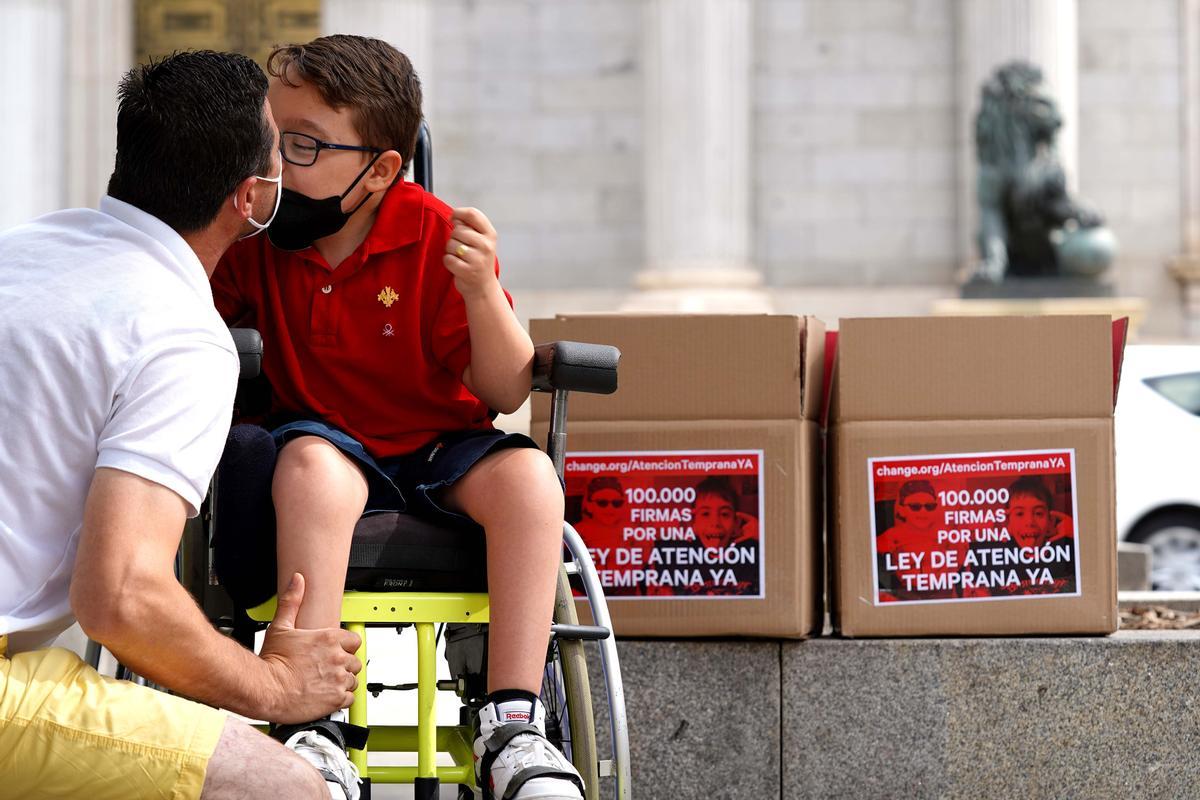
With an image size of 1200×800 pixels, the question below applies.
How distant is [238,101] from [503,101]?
1554cm

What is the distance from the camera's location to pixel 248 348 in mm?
2793

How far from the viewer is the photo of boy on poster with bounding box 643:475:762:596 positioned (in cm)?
367

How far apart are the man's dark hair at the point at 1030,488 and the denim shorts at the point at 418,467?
4.16ft

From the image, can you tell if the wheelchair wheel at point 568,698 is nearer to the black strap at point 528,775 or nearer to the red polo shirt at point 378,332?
the black strap at point 528,775

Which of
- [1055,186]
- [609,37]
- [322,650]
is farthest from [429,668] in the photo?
[609,37]

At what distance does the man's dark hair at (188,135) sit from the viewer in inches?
92.2

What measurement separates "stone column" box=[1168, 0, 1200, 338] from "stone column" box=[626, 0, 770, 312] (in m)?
4.18

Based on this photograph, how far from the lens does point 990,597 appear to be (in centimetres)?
372

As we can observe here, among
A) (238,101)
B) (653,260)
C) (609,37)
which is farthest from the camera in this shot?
(609,37)

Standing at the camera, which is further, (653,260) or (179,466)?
(653,260)

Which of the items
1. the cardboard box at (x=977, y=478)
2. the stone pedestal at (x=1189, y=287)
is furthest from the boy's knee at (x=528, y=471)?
the stone pedestal at (x=1189, y=287)

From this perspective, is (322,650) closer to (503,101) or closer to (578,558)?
(578,558)

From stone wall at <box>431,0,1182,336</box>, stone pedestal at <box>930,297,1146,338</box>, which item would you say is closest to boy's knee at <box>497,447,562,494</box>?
stone pedestal at <box>930,297,1146,338</box>

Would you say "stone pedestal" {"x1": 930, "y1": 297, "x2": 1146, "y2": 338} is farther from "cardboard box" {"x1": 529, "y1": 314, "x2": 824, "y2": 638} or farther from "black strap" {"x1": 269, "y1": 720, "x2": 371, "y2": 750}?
"black strap" {"x1": 269, "y1": 720, "x2": 371, "y2": 750}
